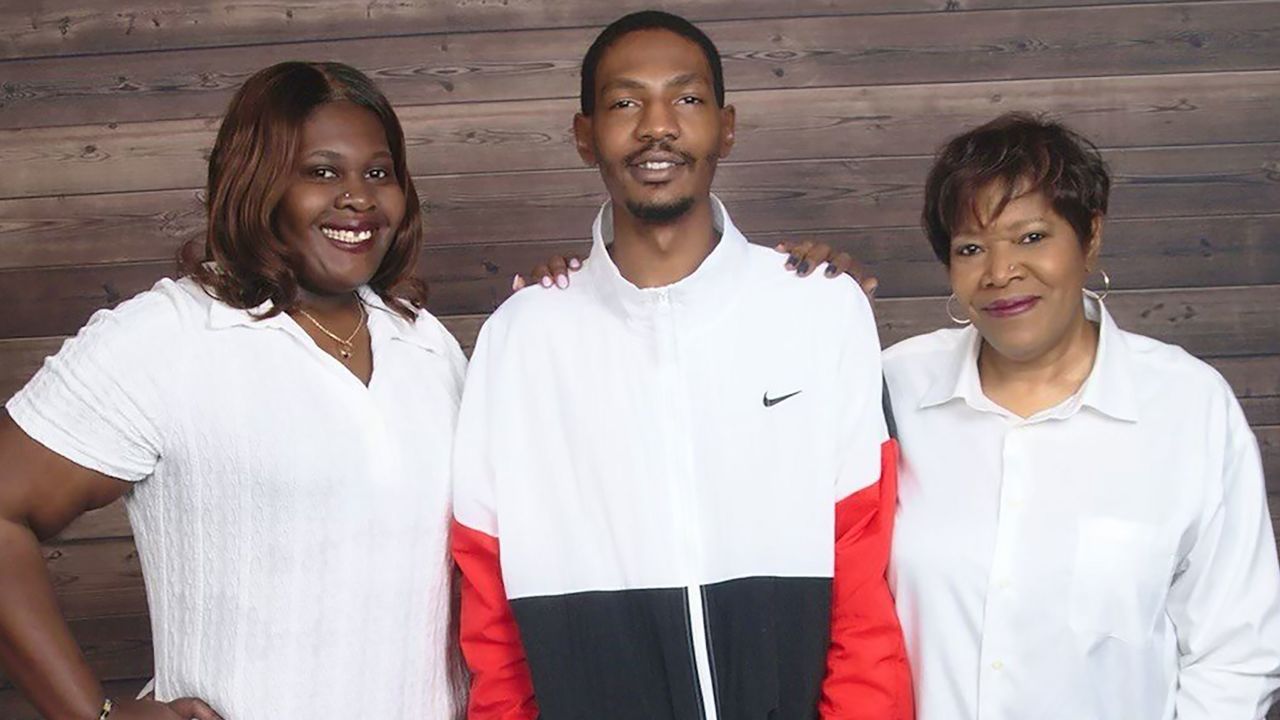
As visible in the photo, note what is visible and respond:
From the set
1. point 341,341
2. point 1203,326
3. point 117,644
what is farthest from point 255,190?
point 1203,326

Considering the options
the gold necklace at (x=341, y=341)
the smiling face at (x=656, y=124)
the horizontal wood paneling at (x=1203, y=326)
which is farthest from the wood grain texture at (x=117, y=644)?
the smiling face at (x=656, y=124)

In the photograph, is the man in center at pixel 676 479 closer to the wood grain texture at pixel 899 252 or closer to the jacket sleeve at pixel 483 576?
the jacket sleeve at pixel 483 576

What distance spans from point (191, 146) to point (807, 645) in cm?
210

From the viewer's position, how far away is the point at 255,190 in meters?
1.71

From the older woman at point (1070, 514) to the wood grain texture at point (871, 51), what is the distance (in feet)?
4.73

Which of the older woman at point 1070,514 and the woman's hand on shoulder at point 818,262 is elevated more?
the woman's hand on shoulder at point 818,262

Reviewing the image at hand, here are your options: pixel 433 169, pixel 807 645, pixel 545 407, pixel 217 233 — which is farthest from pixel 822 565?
pixel 433 169

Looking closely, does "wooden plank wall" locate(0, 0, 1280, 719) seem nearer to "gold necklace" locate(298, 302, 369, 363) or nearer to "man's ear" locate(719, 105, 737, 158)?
"man's ear" locate(719, 105, 737, 158)

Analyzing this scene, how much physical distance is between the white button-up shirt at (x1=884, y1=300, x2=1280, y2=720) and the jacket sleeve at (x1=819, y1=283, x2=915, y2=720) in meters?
0.05

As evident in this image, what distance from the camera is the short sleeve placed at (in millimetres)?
1599

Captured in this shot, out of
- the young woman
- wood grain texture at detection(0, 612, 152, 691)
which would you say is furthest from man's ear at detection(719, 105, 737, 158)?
wood grain texture at detection(0, 612, 152, 691)

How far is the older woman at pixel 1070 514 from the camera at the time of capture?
5.67 feet

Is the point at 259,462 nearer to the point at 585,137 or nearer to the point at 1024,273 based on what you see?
→ the point at 585,137

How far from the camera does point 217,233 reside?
67.9 inches
